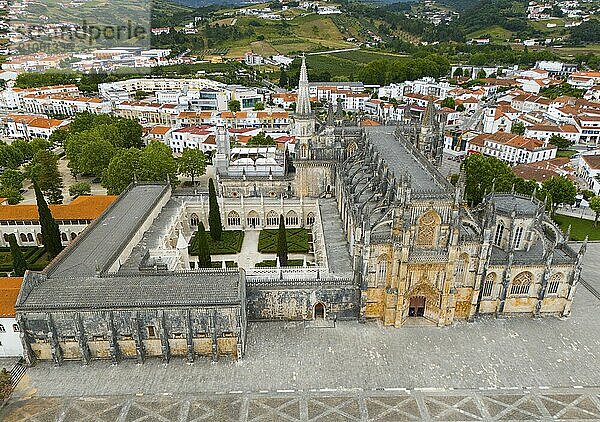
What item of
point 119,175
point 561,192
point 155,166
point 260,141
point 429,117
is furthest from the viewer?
point 260,141

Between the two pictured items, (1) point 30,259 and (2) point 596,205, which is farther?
(2) point 596,205

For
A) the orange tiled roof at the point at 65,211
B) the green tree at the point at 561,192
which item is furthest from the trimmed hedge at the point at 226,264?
the green tree at the point at 561,192

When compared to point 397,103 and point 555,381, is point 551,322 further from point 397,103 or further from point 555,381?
point 397,103

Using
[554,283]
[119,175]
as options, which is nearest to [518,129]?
[554,283]

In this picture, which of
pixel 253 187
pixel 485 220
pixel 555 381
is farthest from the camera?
pixel 253 187

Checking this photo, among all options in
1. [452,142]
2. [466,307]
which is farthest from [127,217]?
[452,142]

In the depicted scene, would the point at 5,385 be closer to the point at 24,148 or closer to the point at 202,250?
the point at 202,250

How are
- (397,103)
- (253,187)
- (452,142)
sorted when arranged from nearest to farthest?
(253,187) → (452,142) → (397,103)
